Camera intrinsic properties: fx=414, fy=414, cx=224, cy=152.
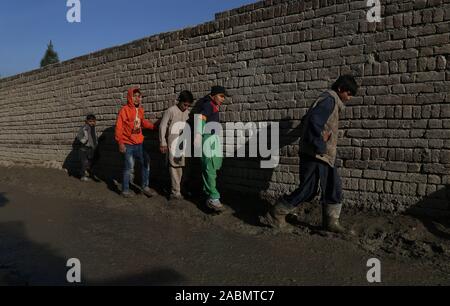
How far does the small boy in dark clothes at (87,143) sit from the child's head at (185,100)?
2.86 metres

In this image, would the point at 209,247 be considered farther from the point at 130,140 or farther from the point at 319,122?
the point at 130,140

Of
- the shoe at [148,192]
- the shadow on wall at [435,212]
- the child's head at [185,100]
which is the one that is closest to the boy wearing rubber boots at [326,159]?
the shadow on wall at [435,212]

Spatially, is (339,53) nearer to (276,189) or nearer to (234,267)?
(276,189)

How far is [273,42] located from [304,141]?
6.27 ft

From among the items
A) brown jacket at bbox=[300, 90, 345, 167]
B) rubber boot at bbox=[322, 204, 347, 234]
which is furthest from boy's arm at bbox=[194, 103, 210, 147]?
rubber boot at bbox=[322, 204, 347, 234]

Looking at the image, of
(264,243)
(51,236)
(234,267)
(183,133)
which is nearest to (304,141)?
(264,243)

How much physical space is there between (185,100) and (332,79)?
2213mm

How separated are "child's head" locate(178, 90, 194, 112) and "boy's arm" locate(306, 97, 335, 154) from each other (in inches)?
96.2

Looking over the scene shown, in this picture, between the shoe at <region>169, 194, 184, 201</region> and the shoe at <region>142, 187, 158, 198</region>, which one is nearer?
the shoe at <region>169, 194, 184, 201</region>

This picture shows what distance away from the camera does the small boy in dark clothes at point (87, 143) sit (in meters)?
8.25

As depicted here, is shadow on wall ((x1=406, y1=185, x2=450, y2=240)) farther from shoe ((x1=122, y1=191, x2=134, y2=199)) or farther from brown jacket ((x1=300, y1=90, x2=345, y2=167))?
shoe ((x1=122, y1=191, x2=134, y2=199))

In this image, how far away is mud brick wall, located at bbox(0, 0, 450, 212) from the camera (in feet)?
14.3
